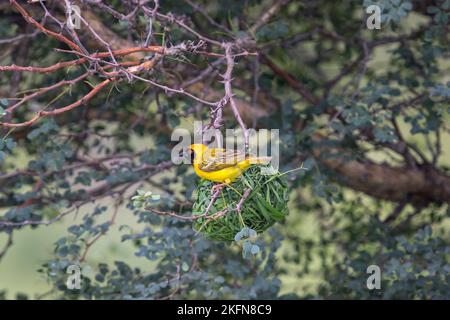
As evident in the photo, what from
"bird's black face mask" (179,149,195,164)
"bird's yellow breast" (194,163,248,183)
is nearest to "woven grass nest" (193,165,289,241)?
"bird's yellow breast" (194,163,248,183)

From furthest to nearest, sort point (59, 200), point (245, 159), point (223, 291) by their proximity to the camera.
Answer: point (59, 200), point (223, 291), point (245, 159)

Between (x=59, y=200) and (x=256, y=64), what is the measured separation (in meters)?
1.15

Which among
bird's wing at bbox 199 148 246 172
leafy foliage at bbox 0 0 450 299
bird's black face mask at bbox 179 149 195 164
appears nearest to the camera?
bird's wing at bbox 199 148 246 172

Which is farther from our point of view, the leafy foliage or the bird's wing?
the leafy foliage

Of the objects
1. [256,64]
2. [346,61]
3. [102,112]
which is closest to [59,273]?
[102,112]

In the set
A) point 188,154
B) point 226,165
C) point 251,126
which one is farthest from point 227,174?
point 251,126

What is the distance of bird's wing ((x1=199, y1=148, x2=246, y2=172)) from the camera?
2.90m

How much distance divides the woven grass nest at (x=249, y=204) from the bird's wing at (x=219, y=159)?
0.07m

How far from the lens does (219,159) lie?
116 inches

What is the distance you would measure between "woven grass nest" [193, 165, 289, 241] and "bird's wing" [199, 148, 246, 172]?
7 cm

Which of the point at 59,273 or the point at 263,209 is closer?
the point at 263,209

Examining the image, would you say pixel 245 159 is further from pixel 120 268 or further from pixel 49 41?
pixel 49 41

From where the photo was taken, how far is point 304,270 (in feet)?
15.9

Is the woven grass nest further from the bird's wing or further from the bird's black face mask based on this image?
the bird's black face mask
